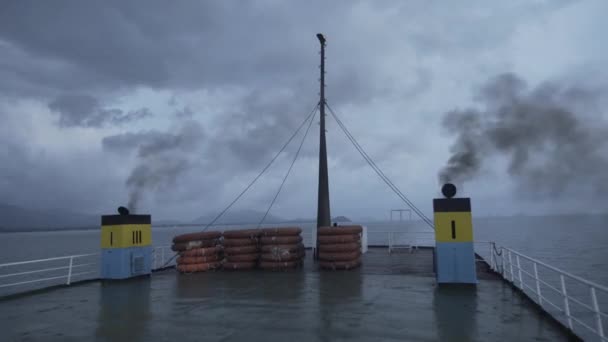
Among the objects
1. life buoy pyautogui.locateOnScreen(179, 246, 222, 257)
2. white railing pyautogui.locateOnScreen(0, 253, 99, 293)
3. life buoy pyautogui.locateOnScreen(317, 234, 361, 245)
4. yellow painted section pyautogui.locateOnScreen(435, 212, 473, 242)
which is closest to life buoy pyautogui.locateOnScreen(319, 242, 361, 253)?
life buoy pyautogui.locateOnScreen(317, 234, 361, 245)

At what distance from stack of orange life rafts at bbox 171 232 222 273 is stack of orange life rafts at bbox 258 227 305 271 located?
1.76m

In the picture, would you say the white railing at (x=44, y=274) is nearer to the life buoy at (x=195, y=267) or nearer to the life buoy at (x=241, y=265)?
the life buoy at (x=195, y=267)

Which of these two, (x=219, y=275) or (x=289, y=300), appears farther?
(x=219, y=275)

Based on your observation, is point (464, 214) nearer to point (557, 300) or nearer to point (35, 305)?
point (35, 305)

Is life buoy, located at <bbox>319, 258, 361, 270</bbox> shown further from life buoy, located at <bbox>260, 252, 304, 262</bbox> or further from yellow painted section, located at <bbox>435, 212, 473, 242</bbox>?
yellow painted section, located at <bbox>435, 212, 473, 242</bbox>

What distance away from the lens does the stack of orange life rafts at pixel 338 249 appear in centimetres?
1368

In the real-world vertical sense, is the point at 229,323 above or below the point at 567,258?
above

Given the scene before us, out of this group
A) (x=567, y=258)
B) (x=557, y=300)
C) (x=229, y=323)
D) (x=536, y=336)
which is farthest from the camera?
(x=567, y=258)

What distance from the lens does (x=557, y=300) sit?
83.9ft

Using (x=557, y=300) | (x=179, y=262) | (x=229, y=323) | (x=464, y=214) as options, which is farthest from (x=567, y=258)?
(x=229, y=323)

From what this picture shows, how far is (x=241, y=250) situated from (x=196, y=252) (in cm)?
154

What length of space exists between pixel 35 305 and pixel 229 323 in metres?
5.51

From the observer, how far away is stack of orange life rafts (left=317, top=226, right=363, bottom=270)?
13680 millimetres

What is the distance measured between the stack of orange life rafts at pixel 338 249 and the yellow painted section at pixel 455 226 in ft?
11.4
